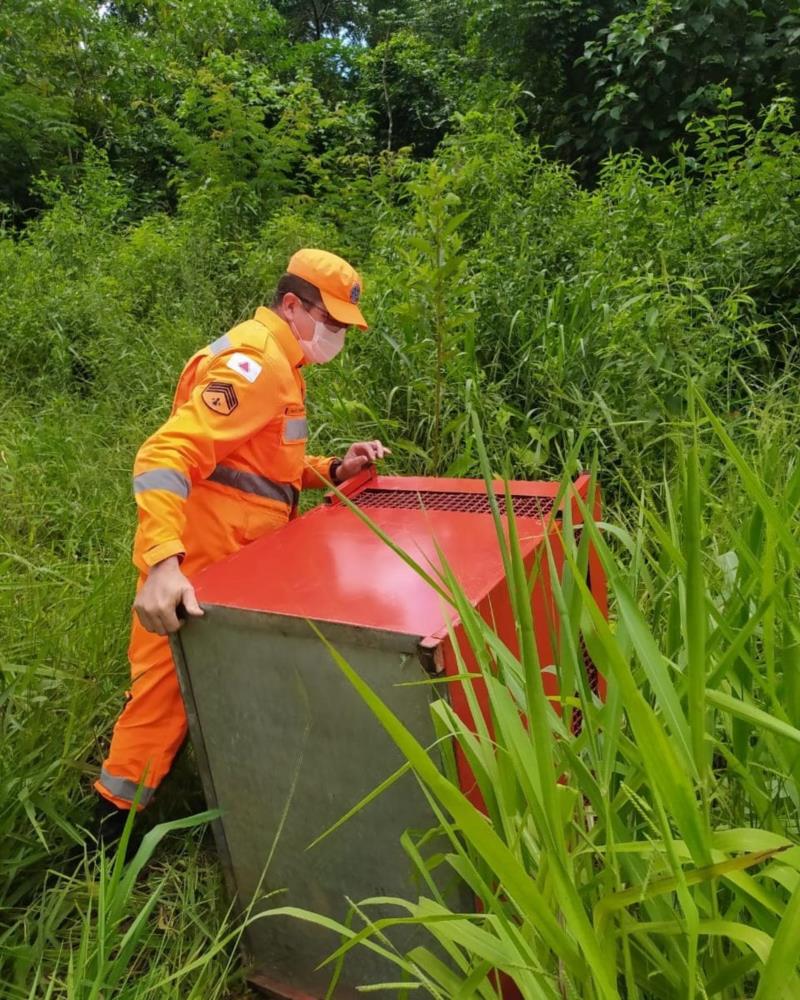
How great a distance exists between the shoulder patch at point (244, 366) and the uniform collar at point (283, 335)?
0.16 metres

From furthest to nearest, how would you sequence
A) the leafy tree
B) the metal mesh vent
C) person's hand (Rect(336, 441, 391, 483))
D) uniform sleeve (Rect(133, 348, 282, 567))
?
the leafy tree < person's hand (Rect(336, 441, 391, 483)) < the metal mesh vent < uniform sleeve (Rect(133, 348, 282, 567))

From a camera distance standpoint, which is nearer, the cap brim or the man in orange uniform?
the man in orange uniform

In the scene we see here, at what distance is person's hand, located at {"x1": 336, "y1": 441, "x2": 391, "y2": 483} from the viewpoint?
2078mm

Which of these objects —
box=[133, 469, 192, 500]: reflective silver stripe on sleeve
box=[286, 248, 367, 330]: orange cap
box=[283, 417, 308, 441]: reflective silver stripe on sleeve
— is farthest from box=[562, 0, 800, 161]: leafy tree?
box=[133, 469, 192, 500]: reflective silver stripe on sleeve

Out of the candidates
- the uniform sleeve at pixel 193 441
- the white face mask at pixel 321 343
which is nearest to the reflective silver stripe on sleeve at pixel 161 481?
the uniform sleeve at pixel 193 441

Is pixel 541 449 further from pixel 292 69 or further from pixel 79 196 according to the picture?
pixel 292 69

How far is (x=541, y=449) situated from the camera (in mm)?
2902

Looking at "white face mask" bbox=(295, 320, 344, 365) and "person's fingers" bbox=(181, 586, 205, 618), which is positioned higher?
"white face mask" bbox=(295, 320, 344, 365)

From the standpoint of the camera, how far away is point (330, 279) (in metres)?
1.89

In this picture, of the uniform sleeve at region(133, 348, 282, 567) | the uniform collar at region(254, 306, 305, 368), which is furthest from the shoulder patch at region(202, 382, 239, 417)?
the uniform collar at region(254, 306, 305, 368)

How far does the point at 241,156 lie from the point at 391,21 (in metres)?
6.45

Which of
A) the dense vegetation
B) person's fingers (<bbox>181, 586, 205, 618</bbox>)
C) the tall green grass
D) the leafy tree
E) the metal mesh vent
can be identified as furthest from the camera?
the leafy tree

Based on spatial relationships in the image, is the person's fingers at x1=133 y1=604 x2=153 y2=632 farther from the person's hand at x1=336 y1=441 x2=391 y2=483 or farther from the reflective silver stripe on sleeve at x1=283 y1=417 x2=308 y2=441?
the person's hand at x1=336 y1=441 x2=391 y2=483

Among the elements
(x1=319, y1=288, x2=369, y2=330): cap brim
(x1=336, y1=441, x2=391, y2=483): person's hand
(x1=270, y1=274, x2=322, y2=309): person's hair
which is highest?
(x1=270, y1=274, x2=322, y2=309): person's hair
